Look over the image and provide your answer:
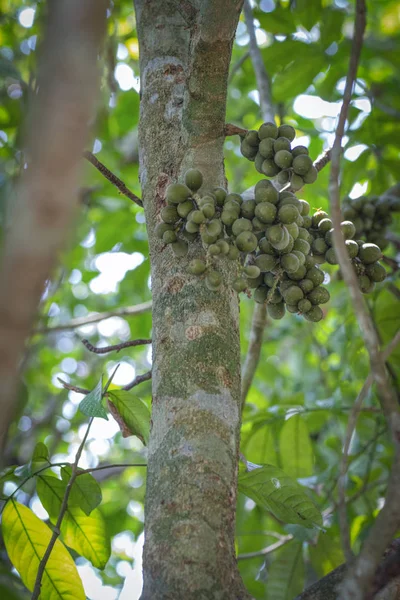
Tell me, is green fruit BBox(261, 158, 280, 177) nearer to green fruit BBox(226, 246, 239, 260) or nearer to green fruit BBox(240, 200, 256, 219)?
→ green fruit BBox(240, 200, 256, 219)

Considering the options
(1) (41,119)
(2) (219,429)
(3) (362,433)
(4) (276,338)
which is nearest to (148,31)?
(2) (219,429)

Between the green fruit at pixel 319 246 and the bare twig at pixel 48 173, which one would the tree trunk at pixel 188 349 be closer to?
the green fruit at pixel 319 246

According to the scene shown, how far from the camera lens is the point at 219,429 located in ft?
4.39

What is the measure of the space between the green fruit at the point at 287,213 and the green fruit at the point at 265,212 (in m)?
0.02

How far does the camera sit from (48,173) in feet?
2.11

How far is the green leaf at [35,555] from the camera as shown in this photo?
1.73 metres

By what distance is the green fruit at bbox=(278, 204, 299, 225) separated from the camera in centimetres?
158

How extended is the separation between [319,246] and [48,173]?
1315mm

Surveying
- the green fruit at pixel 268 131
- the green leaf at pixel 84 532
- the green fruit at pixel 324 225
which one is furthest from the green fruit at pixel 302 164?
the green leaf at pixel 84 532

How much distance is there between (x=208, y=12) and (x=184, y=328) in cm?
82

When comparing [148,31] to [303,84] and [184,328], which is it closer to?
[184,328]

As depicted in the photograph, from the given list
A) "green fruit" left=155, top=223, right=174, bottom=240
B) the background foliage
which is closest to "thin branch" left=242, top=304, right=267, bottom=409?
the background foliage

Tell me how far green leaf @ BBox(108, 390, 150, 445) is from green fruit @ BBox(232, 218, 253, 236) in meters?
0.66

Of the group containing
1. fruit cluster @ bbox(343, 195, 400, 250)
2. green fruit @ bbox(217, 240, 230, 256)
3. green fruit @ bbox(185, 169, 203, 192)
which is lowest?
green fruit @ bbox(217, 240, 230, 256)
